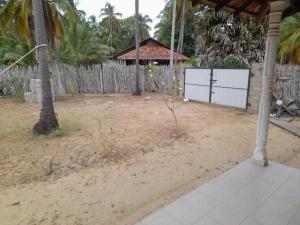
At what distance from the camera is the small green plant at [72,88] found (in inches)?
423

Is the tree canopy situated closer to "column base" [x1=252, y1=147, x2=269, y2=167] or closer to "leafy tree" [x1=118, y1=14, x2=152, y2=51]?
"column base" [x1=252, y1=147, x2=269, y2=167]

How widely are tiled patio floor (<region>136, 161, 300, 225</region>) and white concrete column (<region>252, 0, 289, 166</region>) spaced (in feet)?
0.99

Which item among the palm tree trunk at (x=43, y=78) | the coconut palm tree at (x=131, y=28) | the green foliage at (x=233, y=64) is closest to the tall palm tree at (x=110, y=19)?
the coconut palm tree at (x=131, y=28)

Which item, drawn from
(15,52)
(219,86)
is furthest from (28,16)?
(219,86)

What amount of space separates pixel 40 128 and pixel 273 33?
4465mm

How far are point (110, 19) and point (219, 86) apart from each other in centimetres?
2281

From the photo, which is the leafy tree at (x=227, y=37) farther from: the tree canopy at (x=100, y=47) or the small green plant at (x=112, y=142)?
the small green plant at (x=112, y=142)

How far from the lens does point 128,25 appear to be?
96.8 feet

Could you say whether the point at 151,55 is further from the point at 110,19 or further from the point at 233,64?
the point at 110,19

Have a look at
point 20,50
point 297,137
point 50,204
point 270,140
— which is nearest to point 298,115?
point 297,137

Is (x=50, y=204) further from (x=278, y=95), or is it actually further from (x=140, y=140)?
(x=278, y=95)

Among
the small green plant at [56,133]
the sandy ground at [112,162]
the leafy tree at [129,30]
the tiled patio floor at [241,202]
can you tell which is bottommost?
the sandy ground at [112,162]

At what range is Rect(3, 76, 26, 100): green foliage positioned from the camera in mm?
9664

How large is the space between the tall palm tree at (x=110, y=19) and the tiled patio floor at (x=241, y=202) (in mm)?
26816
